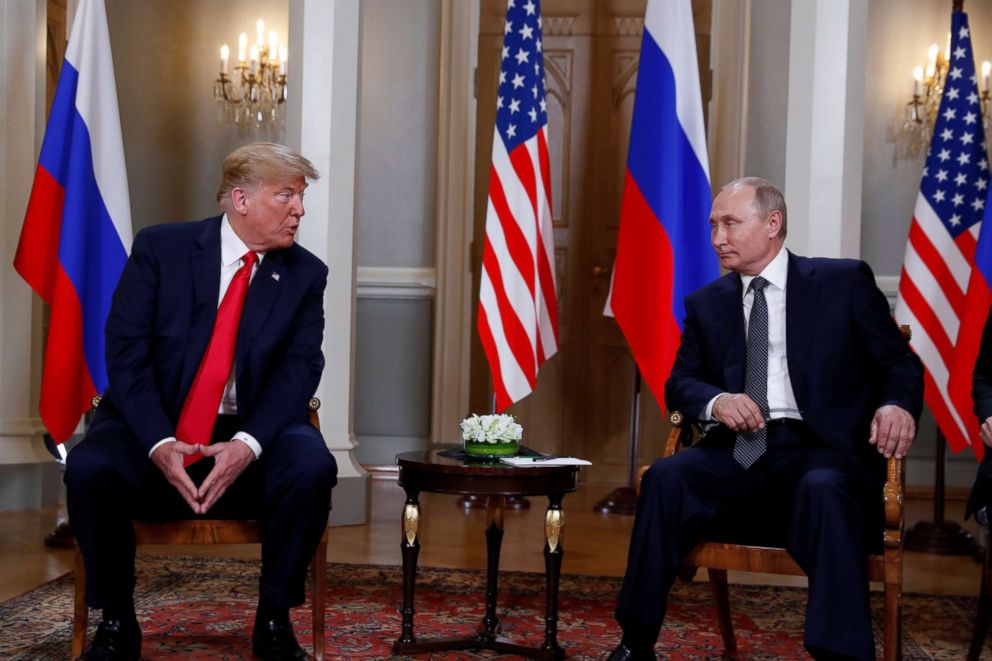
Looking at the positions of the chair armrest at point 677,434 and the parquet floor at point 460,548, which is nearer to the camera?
the chair armrest at point 677,434

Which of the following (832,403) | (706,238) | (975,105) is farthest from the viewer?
(975,105)

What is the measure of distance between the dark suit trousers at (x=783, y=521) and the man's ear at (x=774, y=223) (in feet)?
1.67

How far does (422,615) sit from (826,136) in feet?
7.92

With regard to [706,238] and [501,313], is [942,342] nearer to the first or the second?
[706,238]

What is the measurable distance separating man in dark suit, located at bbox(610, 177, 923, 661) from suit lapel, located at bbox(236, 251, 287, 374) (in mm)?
1059

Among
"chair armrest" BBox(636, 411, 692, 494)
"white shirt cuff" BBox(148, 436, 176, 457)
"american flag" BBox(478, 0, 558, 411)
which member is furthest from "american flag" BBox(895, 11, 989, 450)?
"white shirt cuff" BBox(148, 436, 176, 457)

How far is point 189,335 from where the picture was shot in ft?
9.80

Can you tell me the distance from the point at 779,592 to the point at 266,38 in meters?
4.30

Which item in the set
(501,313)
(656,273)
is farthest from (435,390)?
(656,273)

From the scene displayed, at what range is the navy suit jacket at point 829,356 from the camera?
291cm

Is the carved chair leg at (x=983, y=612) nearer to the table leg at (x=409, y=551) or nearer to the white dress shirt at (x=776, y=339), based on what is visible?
the white dress shirt at (x=776, y=339)

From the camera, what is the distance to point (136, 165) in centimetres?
670

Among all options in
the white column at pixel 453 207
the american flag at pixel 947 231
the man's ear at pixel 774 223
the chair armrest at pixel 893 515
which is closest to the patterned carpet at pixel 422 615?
the chair armrest at pixel 893 515

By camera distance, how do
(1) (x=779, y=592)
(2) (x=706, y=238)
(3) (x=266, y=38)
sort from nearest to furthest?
1. (1) (x=779, y=592)
2. (2) (x=706, y=238)
3. (3) (x=266, y=38)
